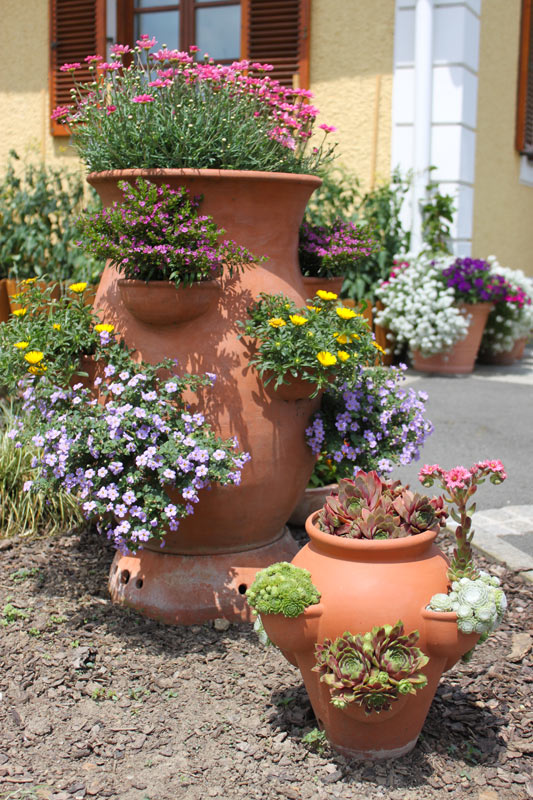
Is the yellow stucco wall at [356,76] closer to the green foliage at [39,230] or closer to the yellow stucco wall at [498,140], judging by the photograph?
the yellow stucco wall at [498,140]

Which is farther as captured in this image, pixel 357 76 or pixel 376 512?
pixel 357 76

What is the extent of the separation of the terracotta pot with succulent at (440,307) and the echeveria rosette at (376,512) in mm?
4526

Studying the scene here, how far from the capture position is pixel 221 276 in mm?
2477

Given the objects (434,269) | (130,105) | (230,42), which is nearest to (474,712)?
(130,105)

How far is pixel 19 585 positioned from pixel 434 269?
4739mm

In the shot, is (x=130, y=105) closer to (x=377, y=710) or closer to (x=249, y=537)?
(x=249, y=537)

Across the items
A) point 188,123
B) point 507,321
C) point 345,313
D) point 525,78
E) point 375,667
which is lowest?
point 375,667

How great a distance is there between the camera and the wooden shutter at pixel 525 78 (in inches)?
317

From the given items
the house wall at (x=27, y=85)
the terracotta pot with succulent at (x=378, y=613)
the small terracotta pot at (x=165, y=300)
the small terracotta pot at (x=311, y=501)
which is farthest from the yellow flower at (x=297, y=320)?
the house wall at (x=27, y=85)

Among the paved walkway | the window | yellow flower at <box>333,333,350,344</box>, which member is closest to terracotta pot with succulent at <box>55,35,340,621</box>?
yellow flower at <box>333,333,350,344</box>

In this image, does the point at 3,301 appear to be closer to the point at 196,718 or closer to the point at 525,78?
the point at 196,718

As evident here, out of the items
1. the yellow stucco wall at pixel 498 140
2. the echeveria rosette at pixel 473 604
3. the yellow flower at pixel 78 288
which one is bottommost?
the echeveria rosette at pixel 473 604

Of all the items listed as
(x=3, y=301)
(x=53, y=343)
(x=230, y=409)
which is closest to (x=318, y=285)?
(x=230, y=409)

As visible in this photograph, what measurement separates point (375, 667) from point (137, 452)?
0.94m
